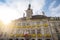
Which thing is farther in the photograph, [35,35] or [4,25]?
[4,25]

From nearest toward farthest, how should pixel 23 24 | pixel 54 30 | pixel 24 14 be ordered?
pixel 54 30 < pixel 23 24 < pixel 24 14

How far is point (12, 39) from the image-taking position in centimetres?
3909

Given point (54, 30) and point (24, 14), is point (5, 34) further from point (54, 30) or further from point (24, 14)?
point (54, 30)

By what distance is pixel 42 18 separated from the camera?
4034cm

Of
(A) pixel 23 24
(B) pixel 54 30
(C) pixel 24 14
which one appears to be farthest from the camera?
(C) pixel 24 14

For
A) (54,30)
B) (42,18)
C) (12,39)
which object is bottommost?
(12,39)

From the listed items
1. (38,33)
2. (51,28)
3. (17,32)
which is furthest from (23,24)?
(51,28)

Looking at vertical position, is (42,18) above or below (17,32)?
above

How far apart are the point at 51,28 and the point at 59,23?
2.79m

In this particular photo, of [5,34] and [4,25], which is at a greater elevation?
[4,25]

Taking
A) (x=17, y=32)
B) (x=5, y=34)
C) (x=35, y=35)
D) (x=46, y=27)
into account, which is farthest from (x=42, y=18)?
(x=5, y=34)

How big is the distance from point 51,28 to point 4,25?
14542 mm

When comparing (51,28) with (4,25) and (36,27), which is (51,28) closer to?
(36,27)

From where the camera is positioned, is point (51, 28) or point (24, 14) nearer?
point (51, 28)
